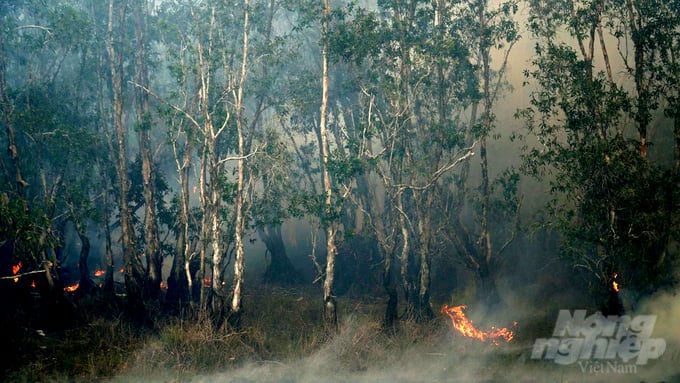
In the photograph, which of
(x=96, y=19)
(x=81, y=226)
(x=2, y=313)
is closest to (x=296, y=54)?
(x=96, y=19)

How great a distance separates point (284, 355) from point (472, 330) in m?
6.76

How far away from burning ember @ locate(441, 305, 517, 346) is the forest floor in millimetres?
344

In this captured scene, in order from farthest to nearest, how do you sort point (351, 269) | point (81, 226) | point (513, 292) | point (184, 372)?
point (351, 269) → point (513, 292) → point (81, 226) → point (184, 372)

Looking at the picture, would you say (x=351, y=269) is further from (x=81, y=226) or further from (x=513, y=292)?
(x=81, y=226)

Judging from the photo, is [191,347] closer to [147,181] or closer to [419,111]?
[147,181]

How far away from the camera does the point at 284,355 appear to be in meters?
17.6

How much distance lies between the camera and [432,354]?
17906 mm

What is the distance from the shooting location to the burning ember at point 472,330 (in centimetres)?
1911

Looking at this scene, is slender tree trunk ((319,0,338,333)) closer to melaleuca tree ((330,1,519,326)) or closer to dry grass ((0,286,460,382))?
dry grass ((0,286,460,382))

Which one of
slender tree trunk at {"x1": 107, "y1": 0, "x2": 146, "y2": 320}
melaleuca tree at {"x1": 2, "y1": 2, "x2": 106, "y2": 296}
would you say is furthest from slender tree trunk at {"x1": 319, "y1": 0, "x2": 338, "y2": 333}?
melaleuca tree at {"x1": 2, "y1": 2, "x2": 106, "y2": 296}

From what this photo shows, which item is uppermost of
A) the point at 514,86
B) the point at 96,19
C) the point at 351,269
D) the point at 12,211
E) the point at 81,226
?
the point at 96,19

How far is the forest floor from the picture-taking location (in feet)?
50.3

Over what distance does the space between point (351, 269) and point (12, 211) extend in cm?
1628

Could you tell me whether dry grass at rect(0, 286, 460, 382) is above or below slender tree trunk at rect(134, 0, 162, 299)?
below
